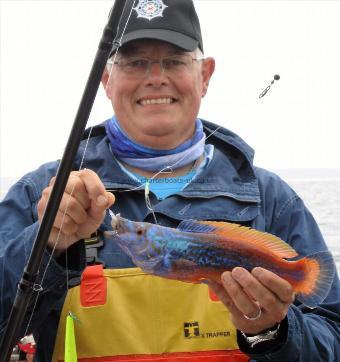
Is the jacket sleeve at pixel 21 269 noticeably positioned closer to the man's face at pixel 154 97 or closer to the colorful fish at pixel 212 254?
the colorful fish at pixel 212 254

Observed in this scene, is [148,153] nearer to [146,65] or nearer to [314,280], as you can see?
[146,65]

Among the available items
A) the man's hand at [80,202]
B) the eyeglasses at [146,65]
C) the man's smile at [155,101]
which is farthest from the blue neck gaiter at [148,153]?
the man's hand at [80,202]

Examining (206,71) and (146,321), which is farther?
(206,71)

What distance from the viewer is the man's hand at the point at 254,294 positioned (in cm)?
247

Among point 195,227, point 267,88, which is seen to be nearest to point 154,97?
point 267,88

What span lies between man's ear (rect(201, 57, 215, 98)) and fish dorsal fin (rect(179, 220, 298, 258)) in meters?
1.37

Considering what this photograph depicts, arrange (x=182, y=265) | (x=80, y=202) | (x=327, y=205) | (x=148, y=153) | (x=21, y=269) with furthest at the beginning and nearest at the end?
(x=327, y=205), (x=148, y=153), (x=21, y=269), (x=182, y=265), (x=80, y=202)

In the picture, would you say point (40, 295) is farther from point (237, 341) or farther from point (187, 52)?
point (187, 52)

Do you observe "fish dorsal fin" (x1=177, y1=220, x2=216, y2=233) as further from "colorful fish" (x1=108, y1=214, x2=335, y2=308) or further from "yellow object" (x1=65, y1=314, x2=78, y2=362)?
"yellow object" (x1=65, y1=314, x2=78, y2=362)

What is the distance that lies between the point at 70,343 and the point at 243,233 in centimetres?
108

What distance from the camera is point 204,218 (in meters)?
3.29

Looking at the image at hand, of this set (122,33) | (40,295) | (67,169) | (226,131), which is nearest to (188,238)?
(67,169)

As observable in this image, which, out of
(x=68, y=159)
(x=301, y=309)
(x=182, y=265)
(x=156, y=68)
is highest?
(x=156, y=68)

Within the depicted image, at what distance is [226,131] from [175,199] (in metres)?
0.86
